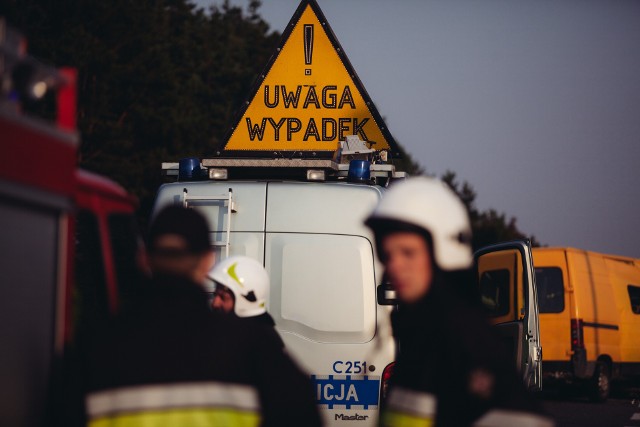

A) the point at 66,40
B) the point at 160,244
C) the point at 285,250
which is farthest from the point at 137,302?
the point at 66,40

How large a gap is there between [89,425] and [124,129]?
105ft

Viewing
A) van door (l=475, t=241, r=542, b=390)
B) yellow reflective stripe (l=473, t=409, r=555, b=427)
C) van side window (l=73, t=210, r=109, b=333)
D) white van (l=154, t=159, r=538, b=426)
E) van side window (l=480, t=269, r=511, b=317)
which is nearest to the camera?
yellow reflective stripe (l=473, t=409, r=555, b=427)

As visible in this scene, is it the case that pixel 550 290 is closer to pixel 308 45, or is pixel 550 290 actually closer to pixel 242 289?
pixel 308 45

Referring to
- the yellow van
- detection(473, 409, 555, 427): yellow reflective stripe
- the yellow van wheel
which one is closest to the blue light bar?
detection(473, 409, 555, 427): yellow reflective stripe

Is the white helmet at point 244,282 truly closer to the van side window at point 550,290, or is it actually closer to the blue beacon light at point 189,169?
the blue beacon light at point 189,169

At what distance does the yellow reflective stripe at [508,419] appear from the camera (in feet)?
9.80

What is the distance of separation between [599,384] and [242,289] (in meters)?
18.0

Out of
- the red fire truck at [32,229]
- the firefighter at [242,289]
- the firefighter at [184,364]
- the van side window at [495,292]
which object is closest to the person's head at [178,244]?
the firefighter at [184,364]

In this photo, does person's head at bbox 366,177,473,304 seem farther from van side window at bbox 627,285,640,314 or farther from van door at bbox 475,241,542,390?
van side window at bbox 627,285,640,314

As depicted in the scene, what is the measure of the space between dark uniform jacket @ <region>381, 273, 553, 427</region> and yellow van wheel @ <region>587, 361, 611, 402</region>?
21268mm

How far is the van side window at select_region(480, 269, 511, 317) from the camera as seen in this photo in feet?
42.0

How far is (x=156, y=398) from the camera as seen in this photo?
129 inches

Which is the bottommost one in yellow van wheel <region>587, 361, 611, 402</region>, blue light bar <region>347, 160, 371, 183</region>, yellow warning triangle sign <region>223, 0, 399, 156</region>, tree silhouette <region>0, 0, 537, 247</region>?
yellow van wheel <region>587, 361, 611, 402</region>

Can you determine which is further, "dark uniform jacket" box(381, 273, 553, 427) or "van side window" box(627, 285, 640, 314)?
"van side window" box(627, 285, 640, 314)
